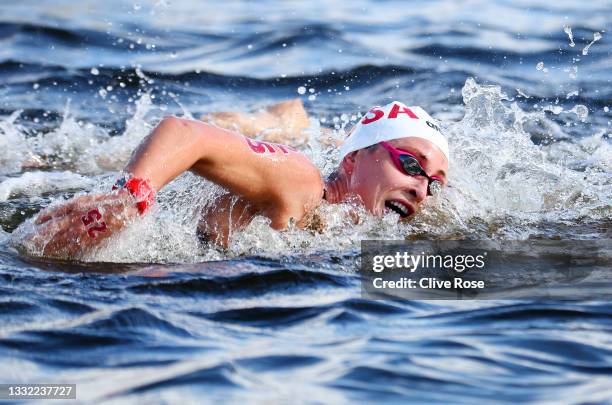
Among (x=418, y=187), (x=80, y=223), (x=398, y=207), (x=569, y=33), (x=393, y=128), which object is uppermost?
(x=569, y=33)

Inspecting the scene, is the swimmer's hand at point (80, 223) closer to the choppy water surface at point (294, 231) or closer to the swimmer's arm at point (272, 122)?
the choppy water surface at point (294, 231)

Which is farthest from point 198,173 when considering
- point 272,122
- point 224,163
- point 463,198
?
point 272,122

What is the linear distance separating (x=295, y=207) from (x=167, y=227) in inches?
27.8

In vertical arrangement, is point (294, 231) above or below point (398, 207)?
below

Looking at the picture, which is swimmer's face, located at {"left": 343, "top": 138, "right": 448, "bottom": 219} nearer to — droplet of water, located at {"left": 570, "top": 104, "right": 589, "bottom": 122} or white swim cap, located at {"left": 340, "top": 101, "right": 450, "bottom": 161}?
white swim cap, located at {"left": 340, "top": 101, "right": 450, "bottom": 161}

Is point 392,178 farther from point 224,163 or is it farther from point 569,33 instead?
point 569,33

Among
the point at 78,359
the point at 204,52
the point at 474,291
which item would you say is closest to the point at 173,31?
the point at 204,52

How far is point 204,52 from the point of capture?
13.1m

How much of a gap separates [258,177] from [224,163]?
25 centimetres

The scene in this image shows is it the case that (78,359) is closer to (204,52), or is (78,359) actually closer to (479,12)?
(204,52)

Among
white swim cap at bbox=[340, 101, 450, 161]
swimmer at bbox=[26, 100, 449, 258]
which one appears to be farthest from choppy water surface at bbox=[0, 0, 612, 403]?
white swim cap at bbox=[340, 101, 450, 161]

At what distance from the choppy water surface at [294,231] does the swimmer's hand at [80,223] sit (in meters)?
0.10

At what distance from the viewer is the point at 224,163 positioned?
17.7 ft

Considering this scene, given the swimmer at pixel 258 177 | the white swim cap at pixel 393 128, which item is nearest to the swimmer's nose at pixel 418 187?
the swimmer at pixel 258 177
